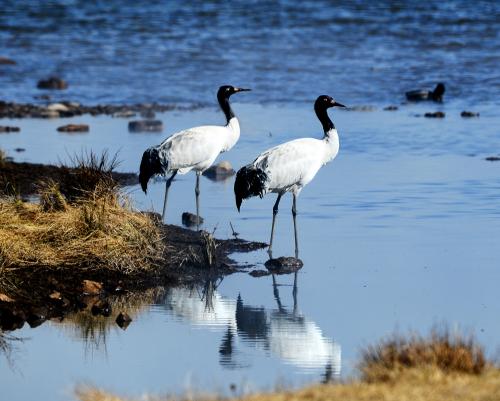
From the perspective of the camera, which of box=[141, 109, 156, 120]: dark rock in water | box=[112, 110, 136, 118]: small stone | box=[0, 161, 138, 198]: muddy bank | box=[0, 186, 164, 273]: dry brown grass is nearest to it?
→ box=[0, 186, 164, 273]: dry brown grass

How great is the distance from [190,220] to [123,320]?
3.86 metres

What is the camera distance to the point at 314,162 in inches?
519

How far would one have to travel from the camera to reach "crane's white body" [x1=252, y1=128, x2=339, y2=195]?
12883 mm

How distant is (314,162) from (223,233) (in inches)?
45.9

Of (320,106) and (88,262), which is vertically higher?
(320,106)

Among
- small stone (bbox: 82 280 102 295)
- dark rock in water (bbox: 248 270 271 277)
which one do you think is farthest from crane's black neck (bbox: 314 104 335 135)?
small stone (bbox: 82 280 102 295)

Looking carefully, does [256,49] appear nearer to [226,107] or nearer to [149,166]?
[226,107]

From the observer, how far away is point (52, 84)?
2822cm

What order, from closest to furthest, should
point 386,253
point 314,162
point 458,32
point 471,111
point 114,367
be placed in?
point 114,367 → point 386,253 → point 314,162 → point 471,111 → point 458,32

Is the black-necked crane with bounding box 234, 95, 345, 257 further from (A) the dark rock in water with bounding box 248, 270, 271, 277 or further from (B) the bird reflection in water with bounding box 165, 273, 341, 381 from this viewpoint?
(B) the bird reflection in water with bounding box 165, 273, 341, 381

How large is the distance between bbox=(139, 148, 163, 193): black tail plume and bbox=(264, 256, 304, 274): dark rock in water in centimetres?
299

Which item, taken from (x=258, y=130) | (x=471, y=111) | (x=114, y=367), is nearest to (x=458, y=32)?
(x=471, y=111)

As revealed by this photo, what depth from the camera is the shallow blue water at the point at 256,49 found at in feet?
89.0

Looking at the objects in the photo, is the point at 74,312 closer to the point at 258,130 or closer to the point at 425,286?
the point at 425,286
